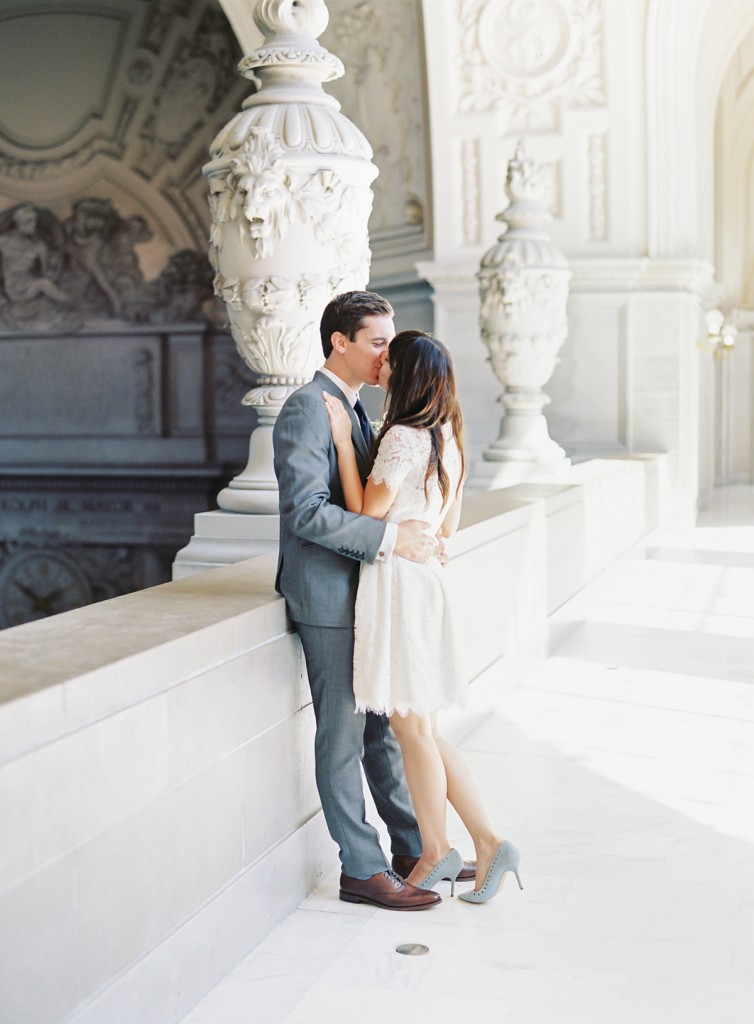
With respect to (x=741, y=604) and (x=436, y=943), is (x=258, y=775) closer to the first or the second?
(x=436, y=943)

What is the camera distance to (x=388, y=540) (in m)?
3.40

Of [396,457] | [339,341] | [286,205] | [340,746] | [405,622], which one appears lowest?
[340,746]

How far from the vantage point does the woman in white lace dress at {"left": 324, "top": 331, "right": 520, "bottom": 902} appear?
3.45m

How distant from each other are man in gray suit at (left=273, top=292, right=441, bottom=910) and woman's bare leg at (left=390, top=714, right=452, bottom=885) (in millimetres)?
105

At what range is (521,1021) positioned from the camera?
2.95m

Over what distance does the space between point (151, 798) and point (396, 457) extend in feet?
3.66

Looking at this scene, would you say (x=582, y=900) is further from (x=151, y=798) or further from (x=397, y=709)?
(x=151, y=798)

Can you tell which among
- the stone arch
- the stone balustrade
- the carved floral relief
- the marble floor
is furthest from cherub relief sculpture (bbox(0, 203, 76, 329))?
the stone balustrade

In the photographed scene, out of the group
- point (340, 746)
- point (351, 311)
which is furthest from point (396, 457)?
point (340, 746)

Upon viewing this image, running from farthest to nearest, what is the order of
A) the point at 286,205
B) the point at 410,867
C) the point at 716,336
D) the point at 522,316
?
1. the point at 716,336
2. the point at 522,316
3. the point at 286,205
4. the point at 410,867

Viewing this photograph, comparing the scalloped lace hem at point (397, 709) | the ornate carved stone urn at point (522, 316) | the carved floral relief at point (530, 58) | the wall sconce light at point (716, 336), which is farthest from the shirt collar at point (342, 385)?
the wall sconce light at point (716, 336)

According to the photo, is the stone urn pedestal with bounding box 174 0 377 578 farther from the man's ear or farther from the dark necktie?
the man's ear

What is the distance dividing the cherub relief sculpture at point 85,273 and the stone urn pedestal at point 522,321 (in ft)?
32.2

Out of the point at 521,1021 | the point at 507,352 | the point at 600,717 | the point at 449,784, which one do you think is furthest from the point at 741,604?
the point at 521,1021
